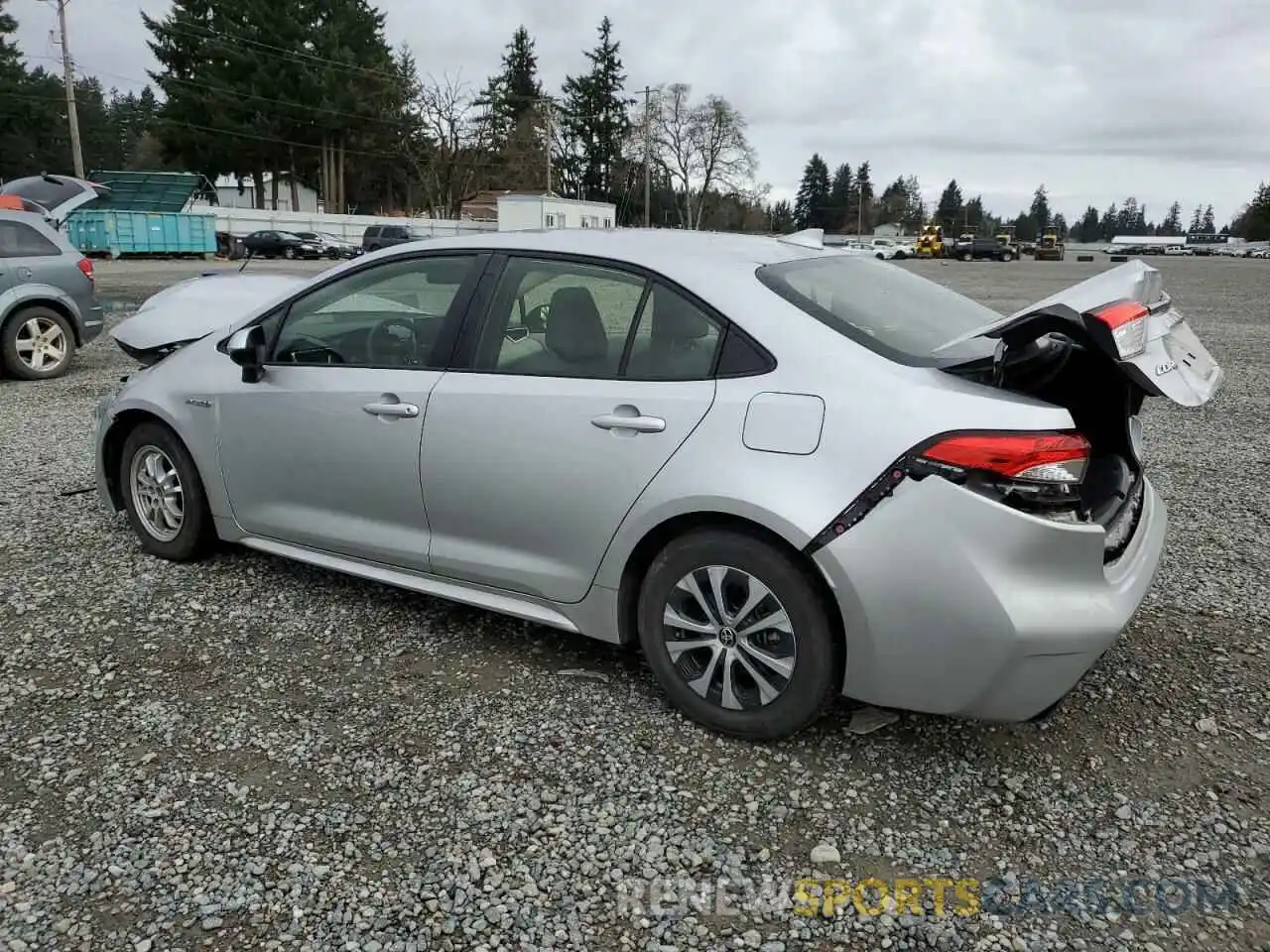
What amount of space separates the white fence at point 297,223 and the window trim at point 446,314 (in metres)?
36.6

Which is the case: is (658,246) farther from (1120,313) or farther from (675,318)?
(1120,313)

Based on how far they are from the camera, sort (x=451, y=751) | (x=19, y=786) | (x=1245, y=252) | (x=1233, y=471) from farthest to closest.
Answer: (x=1245, y=252), (x=1233, y=471), (x=451, y=751), (x=19, y=786)

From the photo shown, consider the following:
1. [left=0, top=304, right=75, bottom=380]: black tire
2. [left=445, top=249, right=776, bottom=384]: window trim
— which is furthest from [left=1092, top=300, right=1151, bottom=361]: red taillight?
[left=0, top=304, right=75, bottom=380]: black tire

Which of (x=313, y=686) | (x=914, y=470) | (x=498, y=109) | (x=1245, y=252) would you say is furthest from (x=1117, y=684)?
(x=1245, y=252)

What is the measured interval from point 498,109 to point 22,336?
235 feet

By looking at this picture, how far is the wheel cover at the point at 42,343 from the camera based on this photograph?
9852 millimetres

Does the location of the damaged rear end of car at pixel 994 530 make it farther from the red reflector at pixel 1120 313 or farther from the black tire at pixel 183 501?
the black tire at pixel 183 501

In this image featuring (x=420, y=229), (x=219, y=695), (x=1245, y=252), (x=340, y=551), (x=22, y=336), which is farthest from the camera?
(x=1245, y=252)

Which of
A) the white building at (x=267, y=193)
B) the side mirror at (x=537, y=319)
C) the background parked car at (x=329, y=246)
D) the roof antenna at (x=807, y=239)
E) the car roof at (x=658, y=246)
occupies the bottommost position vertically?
the background parked car at (x=329, y=246)

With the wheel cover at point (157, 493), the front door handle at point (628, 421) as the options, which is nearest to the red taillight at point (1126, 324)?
the front door handle at point (628, 421)

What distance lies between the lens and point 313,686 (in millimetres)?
3500

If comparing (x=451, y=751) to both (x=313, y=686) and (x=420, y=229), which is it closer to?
(x=313, y=686)

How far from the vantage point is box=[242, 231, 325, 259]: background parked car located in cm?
3869

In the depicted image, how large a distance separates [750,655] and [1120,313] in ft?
4.68
